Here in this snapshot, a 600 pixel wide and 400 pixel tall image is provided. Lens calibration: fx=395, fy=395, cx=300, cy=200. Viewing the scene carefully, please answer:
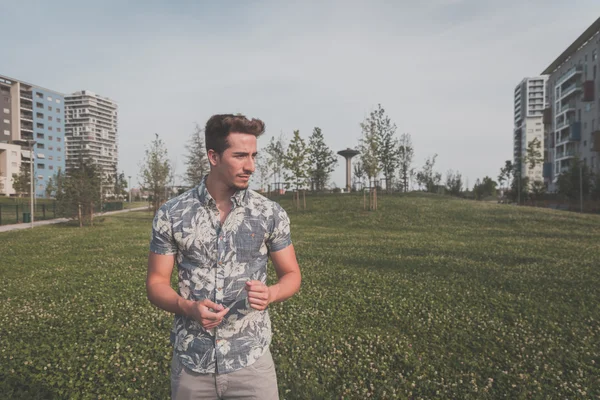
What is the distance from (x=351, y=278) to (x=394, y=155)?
161ft

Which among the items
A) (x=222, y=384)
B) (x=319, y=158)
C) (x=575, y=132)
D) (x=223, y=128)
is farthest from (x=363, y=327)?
(x=575, y=132)

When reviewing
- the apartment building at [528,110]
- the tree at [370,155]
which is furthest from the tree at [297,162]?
the apartment building at [528,110]

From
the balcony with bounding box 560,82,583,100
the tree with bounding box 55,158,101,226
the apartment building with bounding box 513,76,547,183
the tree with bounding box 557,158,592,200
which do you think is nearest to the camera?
the tree with bounding box 55,158,101,226

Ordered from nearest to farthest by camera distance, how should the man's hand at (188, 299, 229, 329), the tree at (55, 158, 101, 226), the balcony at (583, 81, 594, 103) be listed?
the man's hand at (188, 299, 229, 329) → the tree at (55, 158, 101, 226) → the balcony at (583, 81, 594, 103)

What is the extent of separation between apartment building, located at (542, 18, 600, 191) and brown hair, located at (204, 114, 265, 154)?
71510 mm

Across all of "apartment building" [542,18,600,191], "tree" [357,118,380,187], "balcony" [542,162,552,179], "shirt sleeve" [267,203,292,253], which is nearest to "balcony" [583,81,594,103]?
"apartment building" [542,18,600,191]

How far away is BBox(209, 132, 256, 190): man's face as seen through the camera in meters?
2.54

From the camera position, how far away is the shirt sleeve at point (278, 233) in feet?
8.82

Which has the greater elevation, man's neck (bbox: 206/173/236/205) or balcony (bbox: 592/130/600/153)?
balcony (bbox: 592/130/600/153)

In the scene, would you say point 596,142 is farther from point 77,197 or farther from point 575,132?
point 77,197

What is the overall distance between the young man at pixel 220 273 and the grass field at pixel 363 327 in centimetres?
331

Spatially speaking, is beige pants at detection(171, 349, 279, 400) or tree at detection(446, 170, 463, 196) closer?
beige pants at detection(171, 349, 279, 400)

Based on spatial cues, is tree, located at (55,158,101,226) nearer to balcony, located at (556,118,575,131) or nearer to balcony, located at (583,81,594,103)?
balcony, located at (583,81,594,103)

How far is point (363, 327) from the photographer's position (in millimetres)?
7973
